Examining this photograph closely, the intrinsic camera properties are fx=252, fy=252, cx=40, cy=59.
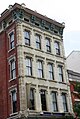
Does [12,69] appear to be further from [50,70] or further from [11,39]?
[50,70]

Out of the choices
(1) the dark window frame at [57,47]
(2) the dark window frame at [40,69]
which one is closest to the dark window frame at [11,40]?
(2) the dark window frame at [40,69]

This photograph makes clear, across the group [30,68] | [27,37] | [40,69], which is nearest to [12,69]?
[30,68]

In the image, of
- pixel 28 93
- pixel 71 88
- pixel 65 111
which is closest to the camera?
pixel 28 93

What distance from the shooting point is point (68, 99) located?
30.4 metres

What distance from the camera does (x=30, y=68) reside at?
89.9ft

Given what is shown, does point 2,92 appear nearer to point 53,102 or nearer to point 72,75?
point 53,102

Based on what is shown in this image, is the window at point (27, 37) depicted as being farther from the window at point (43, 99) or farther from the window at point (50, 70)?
the window at point (43, 99)

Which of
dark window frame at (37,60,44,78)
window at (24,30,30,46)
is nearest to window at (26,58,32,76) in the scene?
dark window frame at (37,60,44,78)

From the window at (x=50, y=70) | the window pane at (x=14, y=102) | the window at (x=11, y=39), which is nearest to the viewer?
the window pane at (x=14, y=102)

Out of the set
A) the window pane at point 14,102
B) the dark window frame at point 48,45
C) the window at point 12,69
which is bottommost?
the window pane at point 14,102

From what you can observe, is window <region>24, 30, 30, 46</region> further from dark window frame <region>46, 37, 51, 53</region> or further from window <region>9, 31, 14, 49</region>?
dark window frame <region>46, 37, 51, 53</region>

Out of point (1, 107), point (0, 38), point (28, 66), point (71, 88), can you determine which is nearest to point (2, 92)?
point (1, 107)

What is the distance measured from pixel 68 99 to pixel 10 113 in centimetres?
781

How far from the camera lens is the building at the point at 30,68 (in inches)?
1018
